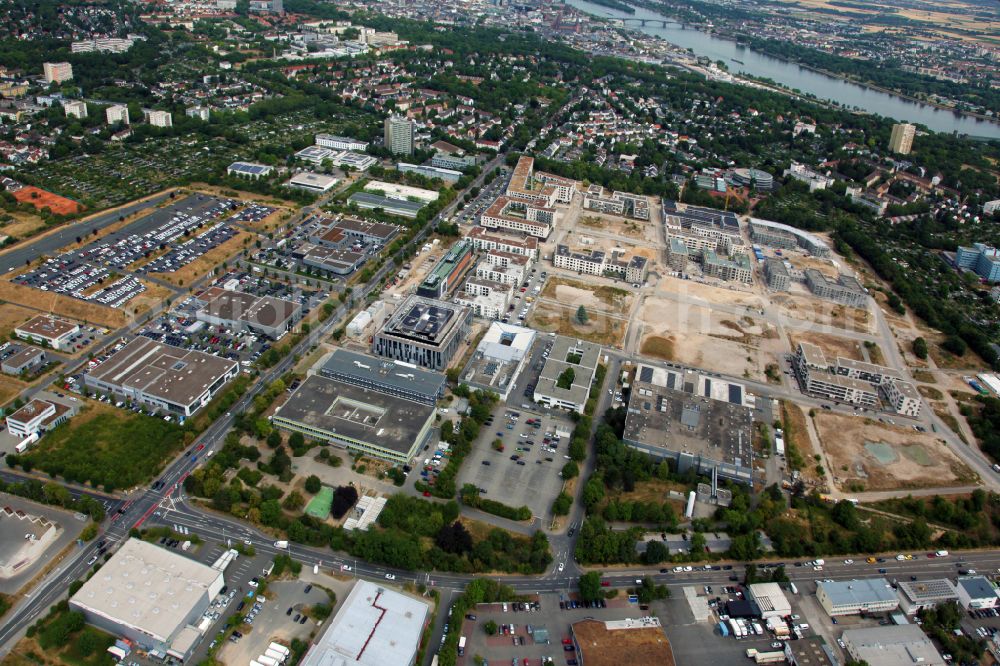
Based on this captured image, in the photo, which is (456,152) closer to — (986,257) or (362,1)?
(986,257)

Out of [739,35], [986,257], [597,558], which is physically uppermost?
[739,35]

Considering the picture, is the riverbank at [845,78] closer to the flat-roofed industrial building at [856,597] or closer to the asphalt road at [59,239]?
the flat-roofed industrial building at [856,597]

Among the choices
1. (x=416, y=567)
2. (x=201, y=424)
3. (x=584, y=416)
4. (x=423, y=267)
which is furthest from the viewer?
(x=423, y=267)

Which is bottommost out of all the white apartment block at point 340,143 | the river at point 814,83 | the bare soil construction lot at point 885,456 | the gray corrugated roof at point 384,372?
the bare soil construction lot at point 885,456

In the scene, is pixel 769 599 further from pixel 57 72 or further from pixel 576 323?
pixel 57 72

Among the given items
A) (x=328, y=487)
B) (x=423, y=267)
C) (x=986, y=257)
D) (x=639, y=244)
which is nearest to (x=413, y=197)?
(x=423, y=267)

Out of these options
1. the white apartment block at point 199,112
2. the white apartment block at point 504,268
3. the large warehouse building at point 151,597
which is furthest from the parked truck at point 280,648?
the white apartment block at point 199,112

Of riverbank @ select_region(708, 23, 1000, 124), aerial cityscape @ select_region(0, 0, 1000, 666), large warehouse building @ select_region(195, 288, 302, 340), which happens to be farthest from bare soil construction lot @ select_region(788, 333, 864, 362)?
riverbank @ select_region(708, 23, 1000, 124)
